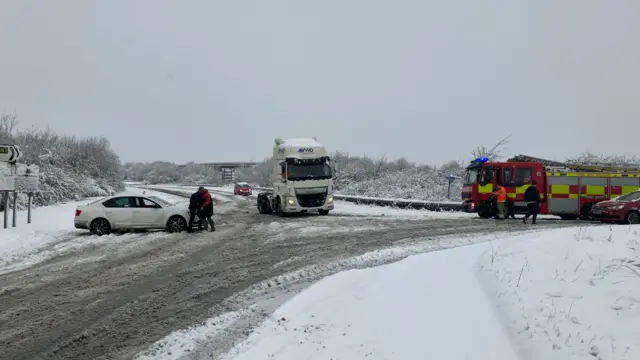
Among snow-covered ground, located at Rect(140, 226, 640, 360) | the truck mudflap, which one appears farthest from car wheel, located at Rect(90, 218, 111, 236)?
snow-covered ground, located at Rect(140, 226, 640, 360)

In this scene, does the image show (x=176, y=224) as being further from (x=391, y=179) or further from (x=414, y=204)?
(x=391, y=179)

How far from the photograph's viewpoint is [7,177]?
16.9m

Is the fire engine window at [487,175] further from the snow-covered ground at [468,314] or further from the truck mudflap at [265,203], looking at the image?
the snow-covered ground at [468,314]

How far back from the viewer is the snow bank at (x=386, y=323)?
496 centimetres

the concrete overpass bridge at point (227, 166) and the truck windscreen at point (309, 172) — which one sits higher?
the concrete overpass bridge at point (227, 166)

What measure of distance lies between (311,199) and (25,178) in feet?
38.6

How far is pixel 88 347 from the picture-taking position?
548cm

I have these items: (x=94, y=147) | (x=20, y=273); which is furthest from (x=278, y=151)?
(x=94, y=147)

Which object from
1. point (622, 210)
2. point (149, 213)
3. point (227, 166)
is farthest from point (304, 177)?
point (227, 166)

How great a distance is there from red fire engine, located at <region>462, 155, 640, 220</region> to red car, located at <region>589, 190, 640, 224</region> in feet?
13.0

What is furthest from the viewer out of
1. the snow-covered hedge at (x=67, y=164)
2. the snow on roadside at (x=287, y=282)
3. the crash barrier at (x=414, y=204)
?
the snow-covered hedge at (x=67, y=164)

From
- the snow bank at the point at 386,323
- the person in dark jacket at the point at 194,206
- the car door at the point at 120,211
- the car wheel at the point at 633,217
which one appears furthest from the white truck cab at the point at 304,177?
the snow bank at the point at 386,323

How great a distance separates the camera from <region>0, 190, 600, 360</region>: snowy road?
5781mm

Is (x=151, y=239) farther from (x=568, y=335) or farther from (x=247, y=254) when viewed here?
(x=568, y=335)
